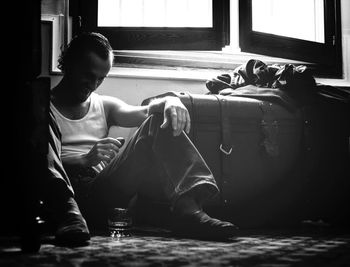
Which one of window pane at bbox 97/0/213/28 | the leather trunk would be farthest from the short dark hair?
window pane at bbox 97/0/213/28

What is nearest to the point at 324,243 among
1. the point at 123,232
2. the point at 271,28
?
the point at 123,232

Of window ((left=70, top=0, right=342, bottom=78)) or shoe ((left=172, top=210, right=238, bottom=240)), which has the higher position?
window ((left=70, top=0, right=342, bottom=78))

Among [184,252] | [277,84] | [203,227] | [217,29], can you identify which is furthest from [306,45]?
[184,252]

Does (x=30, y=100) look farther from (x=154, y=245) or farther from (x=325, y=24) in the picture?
(x=325, y=24)

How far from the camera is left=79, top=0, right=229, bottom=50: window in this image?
2.79 meters

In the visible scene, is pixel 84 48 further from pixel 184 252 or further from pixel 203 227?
pixel 184 252

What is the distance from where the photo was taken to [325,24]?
3.26 meters

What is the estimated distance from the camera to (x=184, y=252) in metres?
1.46

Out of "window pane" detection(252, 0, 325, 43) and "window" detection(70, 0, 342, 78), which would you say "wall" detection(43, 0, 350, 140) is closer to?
"window" detection(70, 0, 342, 78)

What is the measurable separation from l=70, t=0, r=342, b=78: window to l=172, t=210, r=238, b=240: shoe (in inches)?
49.6

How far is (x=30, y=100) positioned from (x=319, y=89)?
5.05 ft

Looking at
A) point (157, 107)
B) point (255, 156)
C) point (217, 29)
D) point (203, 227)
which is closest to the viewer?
point (203, 227)

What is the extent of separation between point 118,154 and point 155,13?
1.31 meters

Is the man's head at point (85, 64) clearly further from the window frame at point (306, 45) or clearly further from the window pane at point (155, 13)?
the window frame at point (306, 45)
